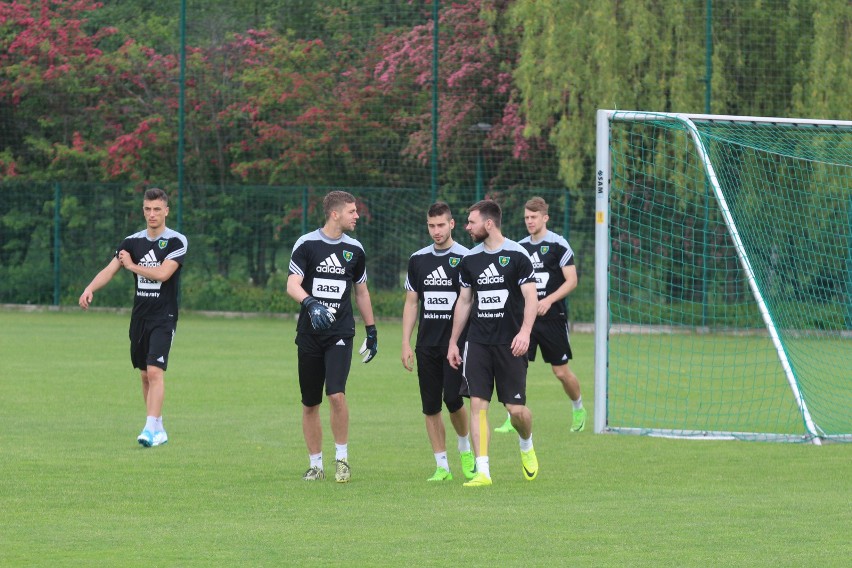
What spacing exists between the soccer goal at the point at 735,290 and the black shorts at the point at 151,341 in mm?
3722

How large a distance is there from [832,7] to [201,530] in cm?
2185

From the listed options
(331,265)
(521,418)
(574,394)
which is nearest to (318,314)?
(331,265)

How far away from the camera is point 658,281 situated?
2586 centimetres

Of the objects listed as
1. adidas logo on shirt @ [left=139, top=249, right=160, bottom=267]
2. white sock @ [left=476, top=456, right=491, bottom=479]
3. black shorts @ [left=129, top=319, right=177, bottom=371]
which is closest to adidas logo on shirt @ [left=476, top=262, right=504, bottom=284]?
white sock @ [left=476, top=456, right=491, bottom=479]

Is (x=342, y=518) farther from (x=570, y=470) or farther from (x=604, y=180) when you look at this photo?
(x=604, y=180)

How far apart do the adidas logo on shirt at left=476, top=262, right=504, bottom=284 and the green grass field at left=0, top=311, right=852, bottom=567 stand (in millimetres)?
1392

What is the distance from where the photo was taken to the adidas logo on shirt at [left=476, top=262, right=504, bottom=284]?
10500 mm

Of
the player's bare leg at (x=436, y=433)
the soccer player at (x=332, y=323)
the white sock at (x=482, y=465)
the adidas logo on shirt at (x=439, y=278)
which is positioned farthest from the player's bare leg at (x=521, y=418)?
the soccer player at (x=332, y=323)

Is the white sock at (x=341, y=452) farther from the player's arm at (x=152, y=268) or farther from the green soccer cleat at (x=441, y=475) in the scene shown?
the player's arm at (x=152, y=268)

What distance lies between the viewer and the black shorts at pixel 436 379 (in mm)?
10805

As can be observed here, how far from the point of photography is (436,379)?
10.8 meters

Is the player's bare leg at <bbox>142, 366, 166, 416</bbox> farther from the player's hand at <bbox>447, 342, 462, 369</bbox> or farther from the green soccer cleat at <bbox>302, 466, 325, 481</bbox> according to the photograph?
the player's hand at <bbox>447, 342, 462, 369</bbox>

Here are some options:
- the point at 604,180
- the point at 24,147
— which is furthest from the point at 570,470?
the point at 24,147

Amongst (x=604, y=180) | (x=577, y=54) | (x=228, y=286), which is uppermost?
(x=577, y=54)
